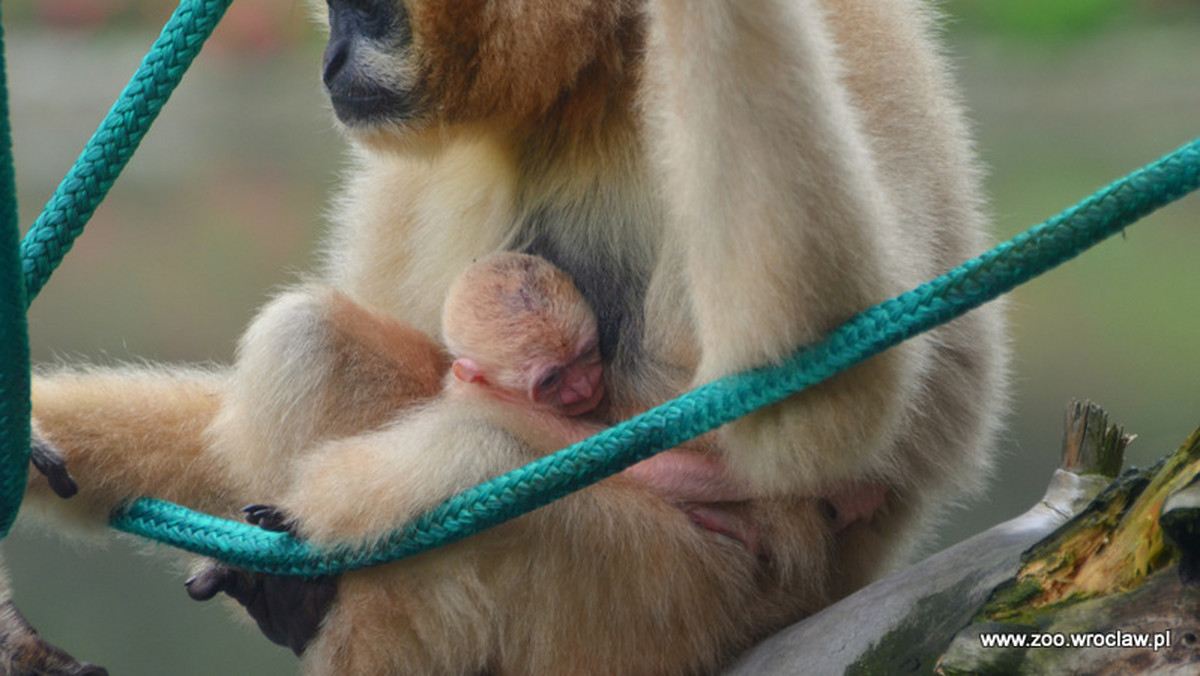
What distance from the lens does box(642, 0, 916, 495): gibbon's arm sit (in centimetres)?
→ 196

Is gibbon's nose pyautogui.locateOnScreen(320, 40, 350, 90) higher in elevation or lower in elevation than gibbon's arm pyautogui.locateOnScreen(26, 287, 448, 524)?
higher

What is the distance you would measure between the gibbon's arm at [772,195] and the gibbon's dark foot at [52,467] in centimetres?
167

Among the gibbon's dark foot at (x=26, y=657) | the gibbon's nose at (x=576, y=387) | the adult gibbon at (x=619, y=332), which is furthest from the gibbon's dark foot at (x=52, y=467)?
the gibbon's nose at (x=576, y=387)

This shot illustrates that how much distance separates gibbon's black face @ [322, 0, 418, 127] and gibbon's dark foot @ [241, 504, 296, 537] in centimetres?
98

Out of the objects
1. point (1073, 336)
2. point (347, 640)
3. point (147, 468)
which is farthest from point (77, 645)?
point (1073, 336)

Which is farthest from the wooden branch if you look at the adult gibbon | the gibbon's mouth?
the gibbon's mouth

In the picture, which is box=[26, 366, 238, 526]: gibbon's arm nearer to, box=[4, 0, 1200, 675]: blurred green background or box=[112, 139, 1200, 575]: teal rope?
box=[112, 139, 1200, 575]: teal rope

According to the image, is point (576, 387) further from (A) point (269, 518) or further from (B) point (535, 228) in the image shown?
(A) point (269, 518)

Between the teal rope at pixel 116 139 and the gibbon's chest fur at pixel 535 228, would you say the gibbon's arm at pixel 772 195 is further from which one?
the teal rope at pixel 116 139

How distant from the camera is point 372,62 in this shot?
3000mm

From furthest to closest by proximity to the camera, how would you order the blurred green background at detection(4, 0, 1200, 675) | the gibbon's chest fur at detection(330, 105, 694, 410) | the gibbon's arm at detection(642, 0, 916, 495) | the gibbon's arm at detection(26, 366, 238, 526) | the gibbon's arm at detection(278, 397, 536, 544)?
the blurred green background at detection(4, 0, 1200, 675)
the gibbon's arm at detection(26, 366, 238, 526)
the gibbon's chest fur at detection(330, 105, 694, 410)
the gibbon's arm at detection(278, 397, 536, 544)
the gibbon's arm at detection(642, 0, 916, 495)

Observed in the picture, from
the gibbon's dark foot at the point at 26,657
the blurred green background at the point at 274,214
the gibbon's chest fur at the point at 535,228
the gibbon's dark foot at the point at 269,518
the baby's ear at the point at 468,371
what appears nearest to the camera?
the gibbon's dark foot at the point at 269,518

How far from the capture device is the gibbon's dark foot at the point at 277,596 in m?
2.68

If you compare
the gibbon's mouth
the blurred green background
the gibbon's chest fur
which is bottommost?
the blurred green background
